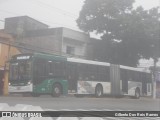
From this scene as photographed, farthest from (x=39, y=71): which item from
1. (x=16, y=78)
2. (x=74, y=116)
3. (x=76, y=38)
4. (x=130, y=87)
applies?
(x=130, y=87)

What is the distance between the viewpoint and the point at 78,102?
209 inches

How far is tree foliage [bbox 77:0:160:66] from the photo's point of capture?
18.6ft

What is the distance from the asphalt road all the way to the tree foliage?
27.7 inches

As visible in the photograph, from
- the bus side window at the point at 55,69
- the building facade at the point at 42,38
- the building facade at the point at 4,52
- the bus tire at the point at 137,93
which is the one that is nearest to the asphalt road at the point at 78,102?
the bus tire at the point at 137,93

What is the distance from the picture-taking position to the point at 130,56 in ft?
19.6

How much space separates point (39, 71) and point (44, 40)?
552 millimetres

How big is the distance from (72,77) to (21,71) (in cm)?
99

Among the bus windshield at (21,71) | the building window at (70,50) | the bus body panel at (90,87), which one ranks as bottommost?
the bus body panel at (90,87)

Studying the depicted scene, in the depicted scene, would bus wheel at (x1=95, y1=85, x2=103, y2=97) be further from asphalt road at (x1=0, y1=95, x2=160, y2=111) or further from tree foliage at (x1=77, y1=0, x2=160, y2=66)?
tree foliage at (x1=77, y1=0, x2=160, y2=66)

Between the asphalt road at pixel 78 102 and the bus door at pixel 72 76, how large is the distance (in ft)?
0.57

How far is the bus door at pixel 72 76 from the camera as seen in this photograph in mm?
5523

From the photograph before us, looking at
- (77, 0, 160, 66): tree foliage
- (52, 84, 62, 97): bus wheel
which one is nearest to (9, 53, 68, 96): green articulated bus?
(52, 84, 62, 97): bus wheel

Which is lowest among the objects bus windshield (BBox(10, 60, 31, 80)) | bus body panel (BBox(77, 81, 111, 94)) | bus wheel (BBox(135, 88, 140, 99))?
bus wheel (BBox(135, 88, 140, 99))

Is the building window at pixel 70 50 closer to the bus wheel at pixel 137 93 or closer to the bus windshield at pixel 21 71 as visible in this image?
the bus windshield at pixel 21 71
